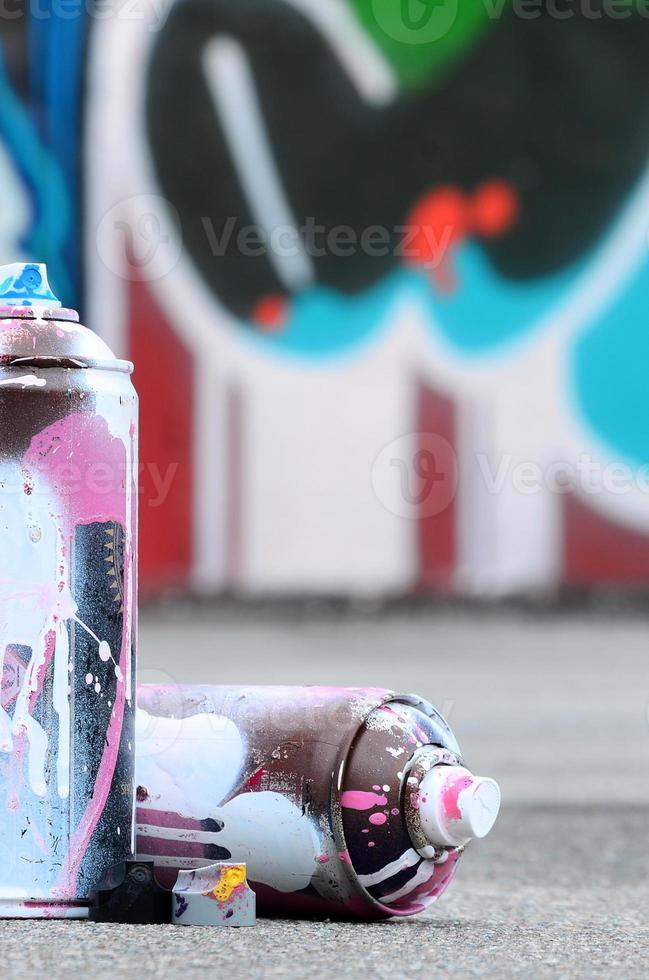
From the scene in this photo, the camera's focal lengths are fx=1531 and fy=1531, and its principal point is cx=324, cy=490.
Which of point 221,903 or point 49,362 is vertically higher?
point 49,362

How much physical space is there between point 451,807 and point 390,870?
129mm

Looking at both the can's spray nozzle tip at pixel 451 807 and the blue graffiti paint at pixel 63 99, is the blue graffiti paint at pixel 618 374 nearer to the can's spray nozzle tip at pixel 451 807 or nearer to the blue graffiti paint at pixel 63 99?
the blue graffiti paint at pixel 63 99

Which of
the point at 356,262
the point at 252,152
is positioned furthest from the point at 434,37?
the point at 356,262

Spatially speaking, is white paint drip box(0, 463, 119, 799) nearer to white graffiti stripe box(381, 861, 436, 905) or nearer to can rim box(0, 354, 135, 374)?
can rim box(0, 354, 135, 374)

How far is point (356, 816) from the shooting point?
7.06 feet

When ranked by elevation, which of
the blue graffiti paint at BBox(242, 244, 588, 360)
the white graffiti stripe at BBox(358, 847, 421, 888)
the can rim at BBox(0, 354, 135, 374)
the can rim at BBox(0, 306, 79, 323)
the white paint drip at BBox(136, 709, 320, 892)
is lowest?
the white graffiti stripe at BBox(358, 847, 421, 888)

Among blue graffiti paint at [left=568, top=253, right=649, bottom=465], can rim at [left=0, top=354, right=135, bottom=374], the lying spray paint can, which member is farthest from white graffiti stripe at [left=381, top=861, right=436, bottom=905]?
blue graffiti paint at [left=568, top=253, right=649, bottom=465]

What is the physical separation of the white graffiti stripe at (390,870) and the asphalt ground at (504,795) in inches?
2.7

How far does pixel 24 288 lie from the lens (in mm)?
2225

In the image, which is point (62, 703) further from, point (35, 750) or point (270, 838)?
point (270, 838)

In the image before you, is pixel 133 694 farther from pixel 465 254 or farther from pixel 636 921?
pixel 465 254

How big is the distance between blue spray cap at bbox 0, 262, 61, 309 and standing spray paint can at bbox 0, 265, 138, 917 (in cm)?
5

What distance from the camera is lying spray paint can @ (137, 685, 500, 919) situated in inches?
85.0

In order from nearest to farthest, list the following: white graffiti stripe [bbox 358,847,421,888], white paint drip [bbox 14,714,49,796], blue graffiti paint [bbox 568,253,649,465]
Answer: white paint drip [bbox 14,714,49,796] < white graffiti stripe [bbox 358,847,421,888] < blue graffiti paint [bbox 568,253,649,465]
